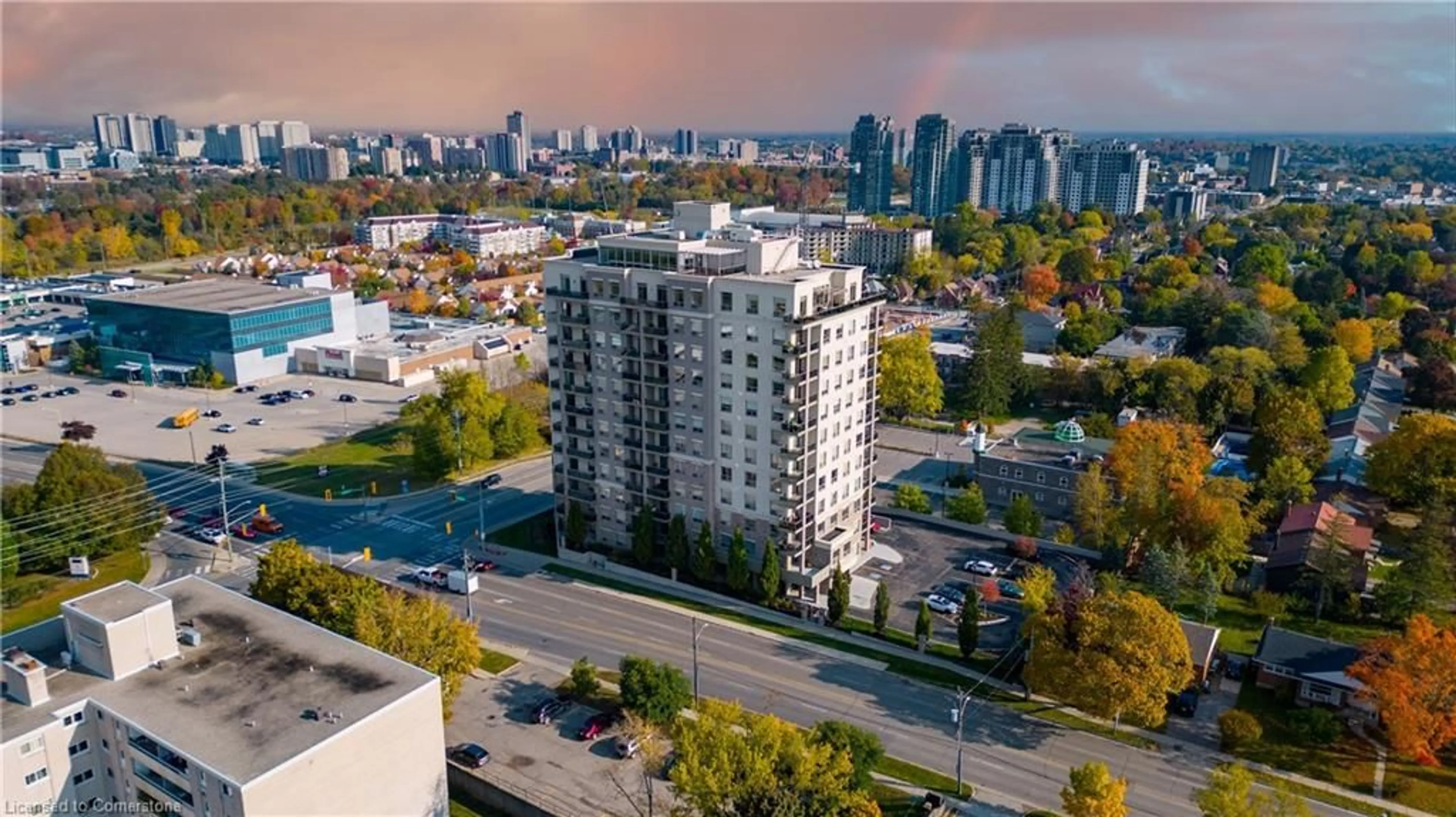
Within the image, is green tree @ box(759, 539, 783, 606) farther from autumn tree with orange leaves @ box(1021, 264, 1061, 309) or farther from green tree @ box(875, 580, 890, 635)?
autumn tree with orange leaves @ box(1021, 264, 1061, 309)

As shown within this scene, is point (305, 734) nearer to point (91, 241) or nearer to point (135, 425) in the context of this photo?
point (135, 425)

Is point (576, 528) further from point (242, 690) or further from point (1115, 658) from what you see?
point (1115, 658)

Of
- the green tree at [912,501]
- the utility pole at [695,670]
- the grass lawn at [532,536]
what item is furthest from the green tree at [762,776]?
A: the green tree at [912,501]

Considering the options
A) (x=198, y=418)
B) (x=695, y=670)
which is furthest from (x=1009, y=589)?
(x=198, y=418)

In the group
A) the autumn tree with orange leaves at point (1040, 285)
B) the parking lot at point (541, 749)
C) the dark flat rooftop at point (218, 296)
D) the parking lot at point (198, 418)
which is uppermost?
the dark flat rooftop at point (218, 296)

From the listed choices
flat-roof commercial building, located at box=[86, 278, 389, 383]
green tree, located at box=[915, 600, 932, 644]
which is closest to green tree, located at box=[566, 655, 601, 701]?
green tree, located at box=[915, 600, 932, 644]

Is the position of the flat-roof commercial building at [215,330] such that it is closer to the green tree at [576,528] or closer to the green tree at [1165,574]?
the green tree at [576,528]
